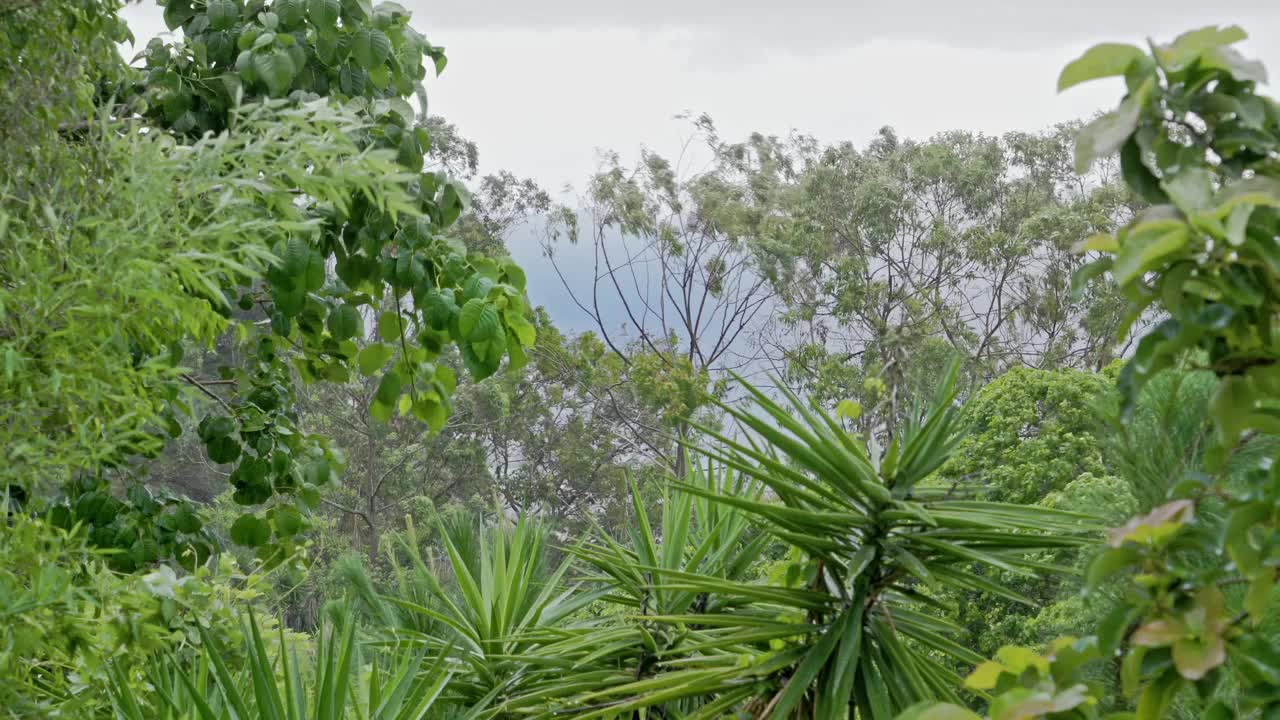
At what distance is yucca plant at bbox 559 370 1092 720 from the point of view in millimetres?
1250

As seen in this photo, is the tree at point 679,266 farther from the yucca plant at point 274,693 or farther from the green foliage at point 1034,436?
the yucca plant at point 274,693

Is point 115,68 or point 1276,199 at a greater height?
point 115,68

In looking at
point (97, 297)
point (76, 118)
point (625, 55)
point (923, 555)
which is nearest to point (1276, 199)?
point (923, 555)

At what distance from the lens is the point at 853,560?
1263 millimetres

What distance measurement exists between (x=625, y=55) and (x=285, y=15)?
67.9ft

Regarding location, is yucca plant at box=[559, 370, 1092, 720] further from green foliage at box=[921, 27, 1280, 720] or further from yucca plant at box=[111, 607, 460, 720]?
green foliage at box=[921, 27, 1280, 720]

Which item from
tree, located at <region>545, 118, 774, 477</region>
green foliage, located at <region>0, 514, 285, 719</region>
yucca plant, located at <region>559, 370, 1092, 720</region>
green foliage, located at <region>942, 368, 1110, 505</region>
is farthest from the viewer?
tree, located at <region>545, 118, 774, 477</region>

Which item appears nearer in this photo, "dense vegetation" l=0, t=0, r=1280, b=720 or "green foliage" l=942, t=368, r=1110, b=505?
"dense vegetation" l=0, t=0, r=1280, b=720

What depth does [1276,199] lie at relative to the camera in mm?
511

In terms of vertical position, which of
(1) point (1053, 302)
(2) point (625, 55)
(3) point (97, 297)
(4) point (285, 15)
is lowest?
(3) point (97, 297)

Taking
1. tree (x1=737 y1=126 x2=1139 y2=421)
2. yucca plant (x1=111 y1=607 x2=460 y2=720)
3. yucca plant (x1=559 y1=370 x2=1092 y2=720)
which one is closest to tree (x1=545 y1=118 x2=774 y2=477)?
tree (x1=737 y1=126 x2=1139 y2=421)

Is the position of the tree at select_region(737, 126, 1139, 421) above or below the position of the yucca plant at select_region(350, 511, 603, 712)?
above

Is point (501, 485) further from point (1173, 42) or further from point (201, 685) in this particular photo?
point (1173, 42)

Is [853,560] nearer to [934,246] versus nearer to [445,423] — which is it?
[445,423]
